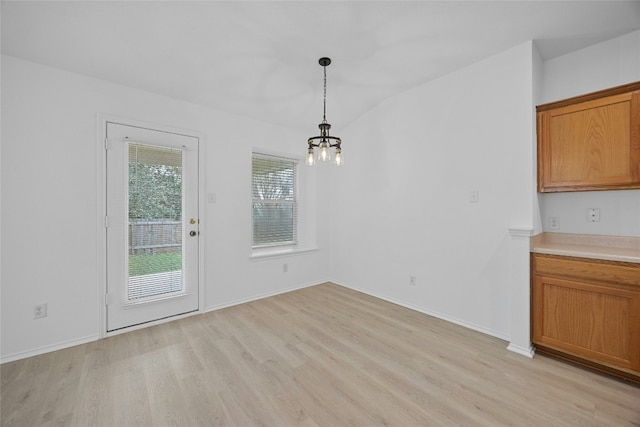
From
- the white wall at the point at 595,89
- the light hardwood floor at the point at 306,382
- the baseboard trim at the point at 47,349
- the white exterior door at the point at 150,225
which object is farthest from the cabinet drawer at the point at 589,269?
the baseboard trim at the point at 47,349

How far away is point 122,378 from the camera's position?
6.61ft

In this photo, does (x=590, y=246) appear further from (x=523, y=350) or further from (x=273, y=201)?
(x=273, y=201)

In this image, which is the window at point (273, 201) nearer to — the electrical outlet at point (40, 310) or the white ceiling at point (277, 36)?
the white ceiling at point (277, 36)

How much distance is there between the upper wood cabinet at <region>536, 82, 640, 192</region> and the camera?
208 centimetres

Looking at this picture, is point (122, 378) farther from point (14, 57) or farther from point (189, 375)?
point (14, 57)

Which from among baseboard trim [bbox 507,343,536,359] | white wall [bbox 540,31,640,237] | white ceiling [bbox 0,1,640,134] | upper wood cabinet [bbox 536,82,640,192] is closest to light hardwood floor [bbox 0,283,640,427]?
baseboard trim [bbox 507,343,536,359]

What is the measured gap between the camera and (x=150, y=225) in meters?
2.90

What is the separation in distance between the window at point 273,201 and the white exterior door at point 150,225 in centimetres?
97

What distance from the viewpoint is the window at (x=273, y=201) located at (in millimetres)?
4004

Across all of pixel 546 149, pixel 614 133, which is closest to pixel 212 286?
pixel 546 149

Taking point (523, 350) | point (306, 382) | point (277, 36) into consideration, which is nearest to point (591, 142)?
point (523, 350)

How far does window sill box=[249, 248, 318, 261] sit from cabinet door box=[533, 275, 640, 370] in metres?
2.89

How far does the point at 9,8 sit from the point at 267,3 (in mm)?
1750

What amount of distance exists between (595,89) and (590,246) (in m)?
1.41
